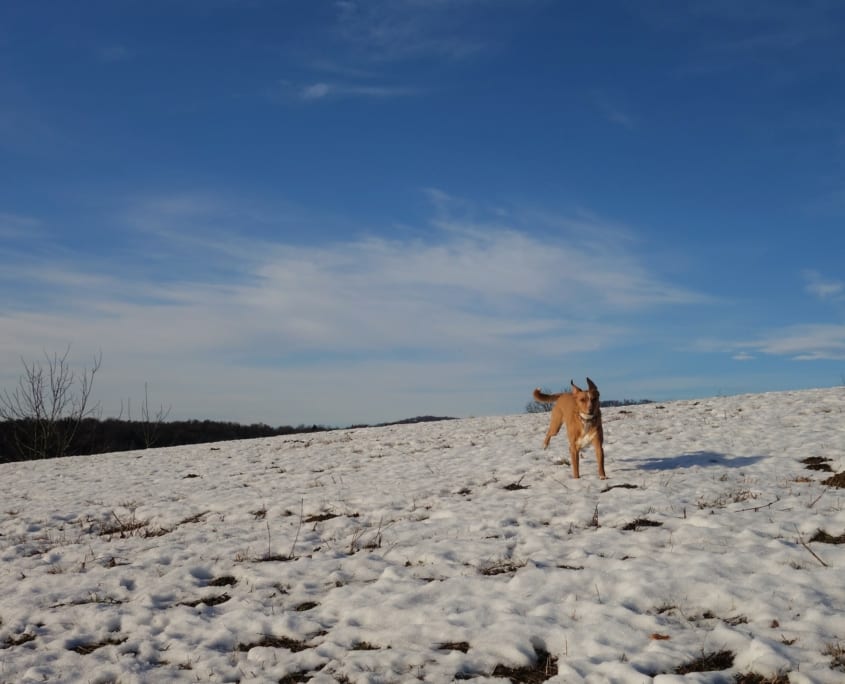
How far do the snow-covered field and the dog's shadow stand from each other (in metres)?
0.09

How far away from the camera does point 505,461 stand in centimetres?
1383

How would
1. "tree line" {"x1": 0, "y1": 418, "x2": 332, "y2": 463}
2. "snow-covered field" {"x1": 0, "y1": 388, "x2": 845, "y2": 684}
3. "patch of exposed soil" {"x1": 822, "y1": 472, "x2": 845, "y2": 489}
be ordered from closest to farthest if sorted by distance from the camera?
"snow-covered field" {"x1": 0, "y1": 388, "x2": 845, "y2": 684} → "patch of exposed soil" {"x1": 822, "y1": 472, "x2": 845, "y2": 489} → "tree line" {"x1": 0, "y1": 418, "x2": 332, "y2": 463}

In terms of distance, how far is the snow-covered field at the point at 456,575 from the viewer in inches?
206

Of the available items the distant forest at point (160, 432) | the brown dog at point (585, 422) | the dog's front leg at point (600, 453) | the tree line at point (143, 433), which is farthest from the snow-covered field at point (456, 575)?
the distant forest at point (160, 432)

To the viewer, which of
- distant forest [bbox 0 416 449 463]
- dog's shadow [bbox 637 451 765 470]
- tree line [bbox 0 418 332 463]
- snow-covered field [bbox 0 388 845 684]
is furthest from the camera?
distant forest [bbox 0 416 449 463]

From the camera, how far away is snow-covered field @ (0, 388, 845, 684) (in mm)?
5227

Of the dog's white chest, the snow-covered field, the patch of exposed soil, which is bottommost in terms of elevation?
the snow-covered field

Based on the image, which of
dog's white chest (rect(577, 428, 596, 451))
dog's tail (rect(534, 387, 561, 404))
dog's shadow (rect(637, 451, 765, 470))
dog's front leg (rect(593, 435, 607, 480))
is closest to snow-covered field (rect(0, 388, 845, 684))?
dog's shadow (rect(637, 451, 765, 470))

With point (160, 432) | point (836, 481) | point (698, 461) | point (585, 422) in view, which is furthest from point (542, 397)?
point (160, 432)

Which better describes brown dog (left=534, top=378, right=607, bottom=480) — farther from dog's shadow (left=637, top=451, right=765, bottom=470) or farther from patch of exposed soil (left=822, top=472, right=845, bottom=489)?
patch of exposed soil (left=822, top=472, right=845, bottom=489)

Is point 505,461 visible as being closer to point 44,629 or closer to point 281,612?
point 281,612

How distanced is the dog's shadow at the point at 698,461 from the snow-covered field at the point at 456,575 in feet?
0.31

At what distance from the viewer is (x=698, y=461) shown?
1229cm

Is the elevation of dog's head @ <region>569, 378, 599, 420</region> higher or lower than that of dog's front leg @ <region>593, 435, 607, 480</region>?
higher
